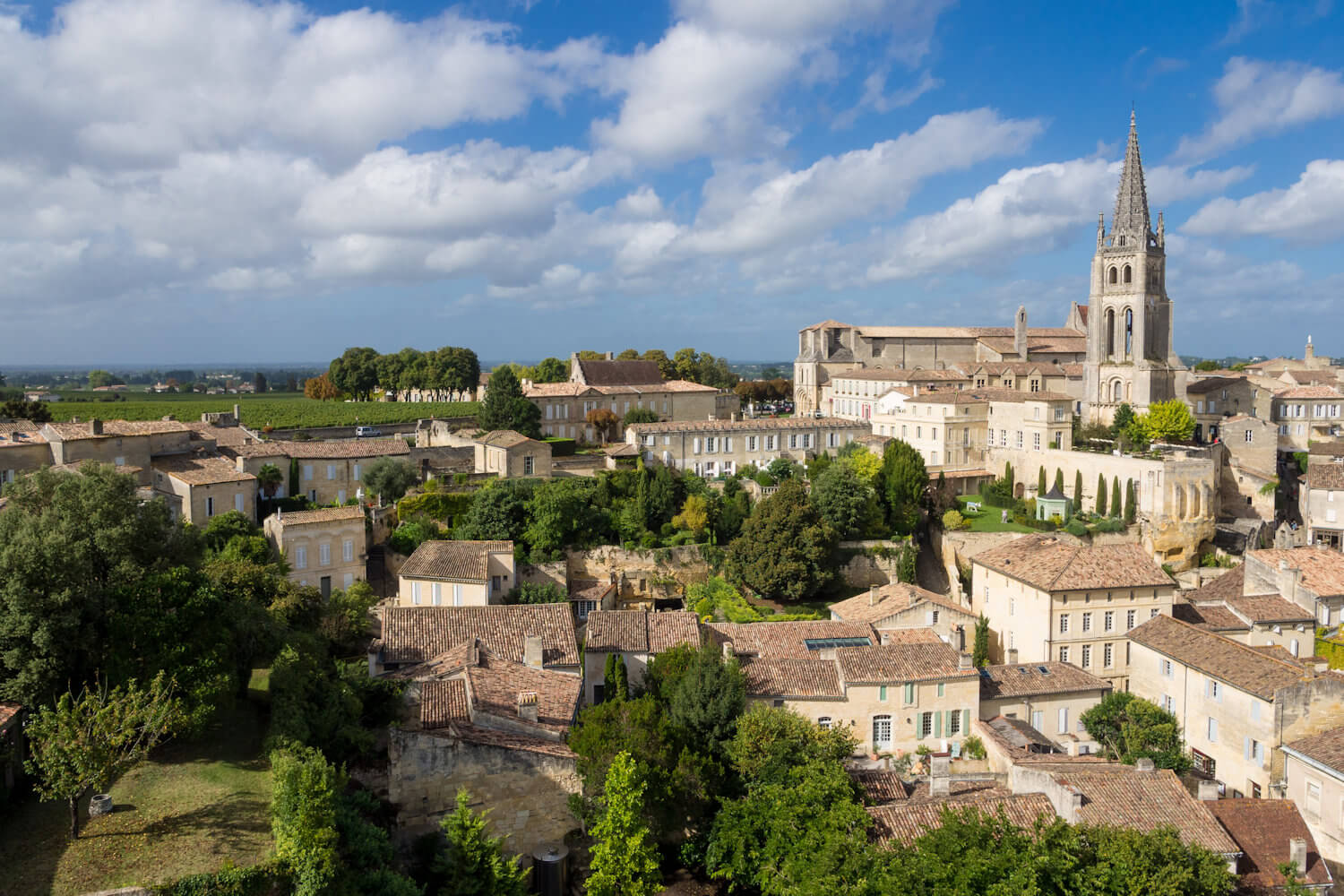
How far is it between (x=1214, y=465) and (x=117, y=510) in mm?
47402

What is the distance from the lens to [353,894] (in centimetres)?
1524

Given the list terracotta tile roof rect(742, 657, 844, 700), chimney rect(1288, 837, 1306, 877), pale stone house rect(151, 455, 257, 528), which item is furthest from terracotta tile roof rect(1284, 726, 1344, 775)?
pale stone house rect(151, 455, 257, 528)

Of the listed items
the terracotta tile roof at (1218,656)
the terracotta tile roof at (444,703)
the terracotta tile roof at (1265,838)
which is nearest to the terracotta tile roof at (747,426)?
the terracotta tile roof at (1218,656)

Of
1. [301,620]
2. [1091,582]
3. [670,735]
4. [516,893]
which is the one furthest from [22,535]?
[1091,582]

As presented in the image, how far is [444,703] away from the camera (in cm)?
2184

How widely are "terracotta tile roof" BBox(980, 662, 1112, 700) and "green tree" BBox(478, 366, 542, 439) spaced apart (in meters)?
30.9

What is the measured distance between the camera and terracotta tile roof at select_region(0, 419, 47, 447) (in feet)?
123

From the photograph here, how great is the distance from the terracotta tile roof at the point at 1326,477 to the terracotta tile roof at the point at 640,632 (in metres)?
35.5

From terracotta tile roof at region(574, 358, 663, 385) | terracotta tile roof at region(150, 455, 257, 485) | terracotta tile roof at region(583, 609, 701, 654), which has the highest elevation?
terracotta tile roof at region(574, 358, 663, 385)

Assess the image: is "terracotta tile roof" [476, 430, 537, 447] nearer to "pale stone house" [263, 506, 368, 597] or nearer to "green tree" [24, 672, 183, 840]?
"pale stone house" [263, 506, 368, 597]

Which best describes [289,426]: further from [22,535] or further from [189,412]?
[22,535]

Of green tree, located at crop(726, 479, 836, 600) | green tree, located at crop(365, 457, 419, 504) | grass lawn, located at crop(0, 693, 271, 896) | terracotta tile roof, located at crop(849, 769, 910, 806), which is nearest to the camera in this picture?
grass lawn, located at crop(0, 693, 271, 896)

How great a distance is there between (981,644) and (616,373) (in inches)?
1635

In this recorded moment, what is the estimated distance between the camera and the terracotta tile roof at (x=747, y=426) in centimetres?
5050
